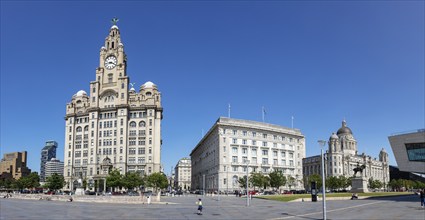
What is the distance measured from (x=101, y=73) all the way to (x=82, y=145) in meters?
30.2

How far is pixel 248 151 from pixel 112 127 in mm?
54431

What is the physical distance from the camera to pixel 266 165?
13850 cm

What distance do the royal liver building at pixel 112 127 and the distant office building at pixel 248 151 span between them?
25.3m

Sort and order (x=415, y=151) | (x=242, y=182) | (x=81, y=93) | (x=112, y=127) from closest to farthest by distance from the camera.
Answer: (x=415, y=151), (x=242, y=182), (x=112, y=127), (x=81, y=93)

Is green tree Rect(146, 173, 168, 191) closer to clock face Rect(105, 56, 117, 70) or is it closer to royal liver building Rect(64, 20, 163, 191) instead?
royal liver building Rect(64, 20, 163, 191)

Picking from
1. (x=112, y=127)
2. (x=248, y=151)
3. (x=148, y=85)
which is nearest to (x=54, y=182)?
(x=112, y=127)

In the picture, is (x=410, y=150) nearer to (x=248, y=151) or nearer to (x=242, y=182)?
(x=242, y=182)

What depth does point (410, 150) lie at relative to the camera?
308 feet

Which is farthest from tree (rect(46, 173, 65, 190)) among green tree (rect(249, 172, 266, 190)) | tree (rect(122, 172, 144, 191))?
green tree (rect(249, 172, 266, 190))

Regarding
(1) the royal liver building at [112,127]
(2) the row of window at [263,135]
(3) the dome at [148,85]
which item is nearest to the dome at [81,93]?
(1) the royal liver building at [112,127]

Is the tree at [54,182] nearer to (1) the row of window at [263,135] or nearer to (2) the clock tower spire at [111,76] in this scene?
(2) the clock tower spire at [111,76]

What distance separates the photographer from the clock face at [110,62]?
15738 cm

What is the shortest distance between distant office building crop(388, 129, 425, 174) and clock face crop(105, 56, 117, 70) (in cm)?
10799

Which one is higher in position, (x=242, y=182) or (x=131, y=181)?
(x=131, y=181)
